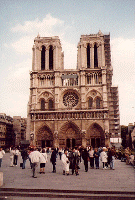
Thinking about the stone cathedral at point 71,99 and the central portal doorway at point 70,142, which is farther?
the central portal doorway at point 70,142

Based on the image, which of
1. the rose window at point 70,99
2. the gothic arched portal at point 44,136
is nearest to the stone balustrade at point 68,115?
the gothic arched portal at point 44,136

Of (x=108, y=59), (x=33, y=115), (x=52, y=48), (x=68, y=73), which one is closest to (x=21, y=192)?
(x=33, y=115)

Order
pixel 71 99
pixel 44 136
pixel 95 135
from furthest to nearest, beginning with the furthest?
pixel 71 99, pixel 44 136, pixel 95 135

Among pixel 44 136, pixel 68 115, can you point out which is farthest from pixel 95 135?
pixel 44 136

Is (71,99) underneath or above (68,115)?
above

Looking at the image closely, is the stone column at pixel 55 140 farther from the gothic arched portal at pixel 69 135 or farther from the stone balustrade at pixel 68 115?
the stone balustrade at pixel 68 115

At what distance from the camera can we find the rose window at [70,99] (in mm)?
47781

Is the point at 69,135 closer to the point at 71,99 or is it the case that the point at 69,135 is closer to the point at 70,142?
the point at 70,142

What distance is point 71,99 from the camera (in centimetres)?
4800

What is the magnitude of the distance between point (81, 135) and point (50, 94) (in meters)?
10.7

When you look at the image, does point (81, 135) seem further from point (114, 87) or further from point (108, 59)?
point (108, 59)

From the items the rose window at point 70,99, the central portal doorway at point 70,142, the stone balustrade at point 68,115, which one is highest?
the rose window at point 70,99

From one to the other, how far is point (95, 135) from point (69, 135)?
202 inches

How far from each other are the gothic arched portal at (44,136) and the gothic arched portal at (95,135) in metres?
7.57
